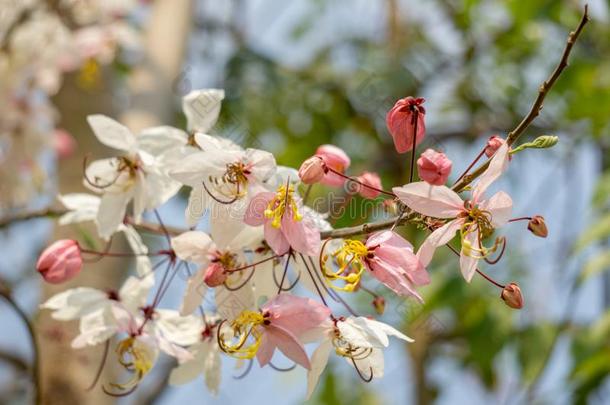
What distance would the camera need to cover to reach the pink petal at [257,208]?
602 mm

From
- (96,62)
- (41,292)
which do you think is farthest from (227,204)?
(96,62)

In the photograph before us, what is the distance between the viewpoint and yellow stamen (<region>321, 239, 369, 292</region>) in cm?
58

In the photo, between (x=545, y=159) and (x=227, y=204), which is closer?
(x=227, y=204)

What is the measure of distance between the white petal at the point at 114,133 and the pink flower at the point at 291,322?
0.83 ft

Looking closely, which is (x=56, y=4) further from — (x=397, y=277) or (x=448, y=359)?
(x=448, y=359)

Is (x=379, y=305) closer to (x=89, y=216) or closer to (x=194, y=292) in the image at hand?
(x=194, y=292)

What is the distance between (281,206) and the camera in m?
0.60

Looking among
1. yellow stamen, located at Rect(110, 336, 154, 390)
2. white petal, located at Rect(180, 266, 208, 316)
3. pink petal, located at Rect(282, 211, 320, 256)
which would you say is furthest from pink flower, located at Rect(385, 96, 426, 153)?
yellow stamen, located at Rect(110, 336, 154, 390)

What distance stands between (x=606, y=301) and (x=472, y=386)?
3.01 ft

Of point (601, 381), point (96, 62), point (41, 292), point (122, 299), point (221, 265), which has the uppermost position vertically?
point (221, 265)

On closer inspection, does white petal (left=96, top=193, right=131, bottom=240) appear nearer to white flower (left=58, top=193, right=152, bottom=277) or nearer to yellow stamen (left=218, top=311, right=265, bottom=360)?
white flower (left=58, top=193, right=152, bottom=277)

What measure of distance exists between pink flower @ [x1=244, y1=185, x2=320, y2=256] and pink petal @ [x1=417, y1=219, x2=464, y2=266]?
0.08m

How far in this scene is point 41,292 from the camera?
1302mm

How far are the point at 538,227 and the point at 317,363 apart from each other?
21 cm
